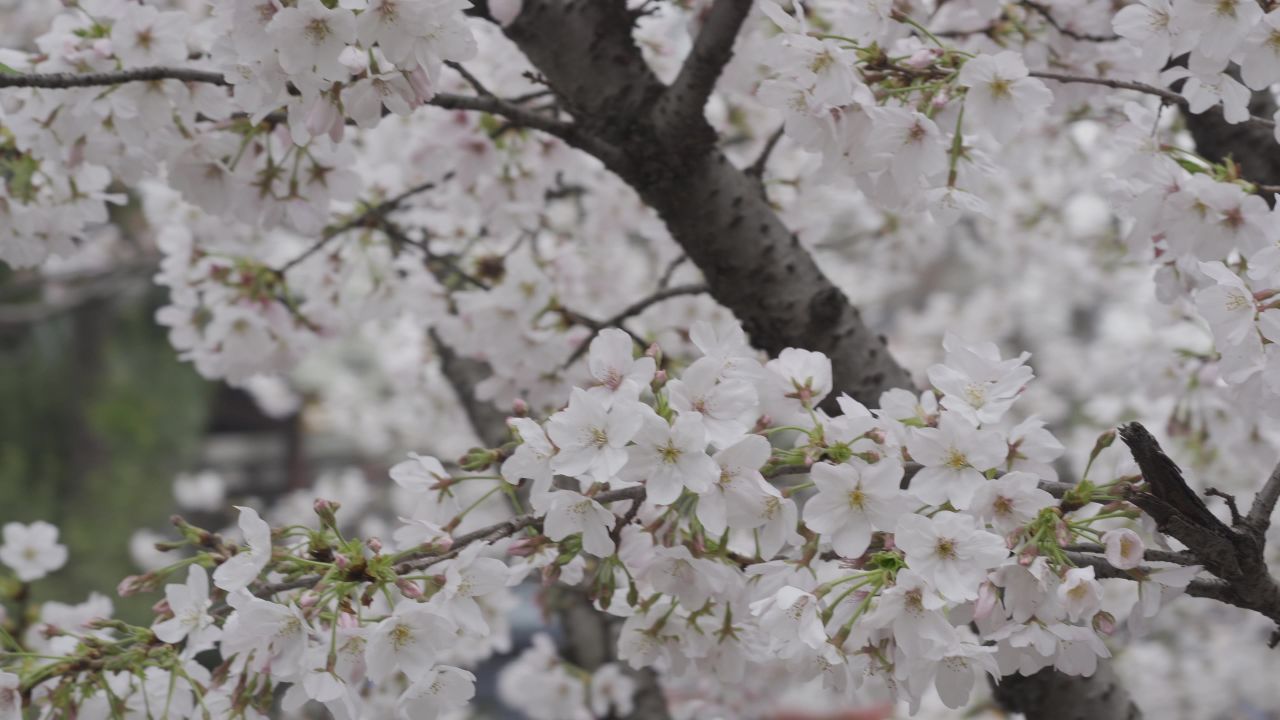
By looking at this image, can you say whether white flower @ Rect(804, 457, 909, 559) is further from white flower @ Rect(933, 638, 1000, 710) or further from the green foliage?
the green foliage

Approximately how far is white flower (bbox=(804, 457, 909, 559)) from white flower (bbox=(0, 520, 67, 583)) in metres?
1.26

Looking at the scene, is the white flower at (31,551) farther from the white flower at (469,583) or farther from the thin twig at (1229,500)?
the thin twig at (1229,500)

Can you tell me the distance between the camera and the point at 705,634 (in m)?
1.32

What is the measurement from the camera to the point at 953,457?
3.53 feet

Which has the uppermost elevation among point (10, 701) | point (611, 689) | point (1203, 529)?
point (1203, 529)

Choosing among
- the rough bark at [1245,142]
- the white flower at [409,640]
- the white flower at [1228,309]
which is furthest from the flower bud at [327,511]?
the rough bark at [1245,142]

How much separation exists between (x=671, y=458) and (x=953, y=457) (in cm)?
26

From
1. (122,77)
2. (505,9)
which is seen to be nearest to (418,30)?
(505,9)

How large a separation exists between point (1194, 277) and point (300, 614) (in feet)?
3.75

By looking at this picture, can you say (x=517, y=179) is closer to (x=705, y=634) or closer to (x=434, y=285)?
(x=434, y=285)

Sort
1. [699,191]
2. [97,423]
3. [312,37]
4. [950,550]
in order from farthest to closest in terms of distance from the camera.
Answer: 1. [97,423]
2. [699,191]
3. [312,37]
4. [950,550]

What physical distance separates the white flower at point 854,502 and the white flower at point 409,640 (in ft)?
1.20

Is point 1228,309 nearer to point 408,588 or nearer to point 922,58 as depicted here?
point 922,58

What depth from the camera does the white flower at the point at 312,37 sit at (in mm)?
1094
